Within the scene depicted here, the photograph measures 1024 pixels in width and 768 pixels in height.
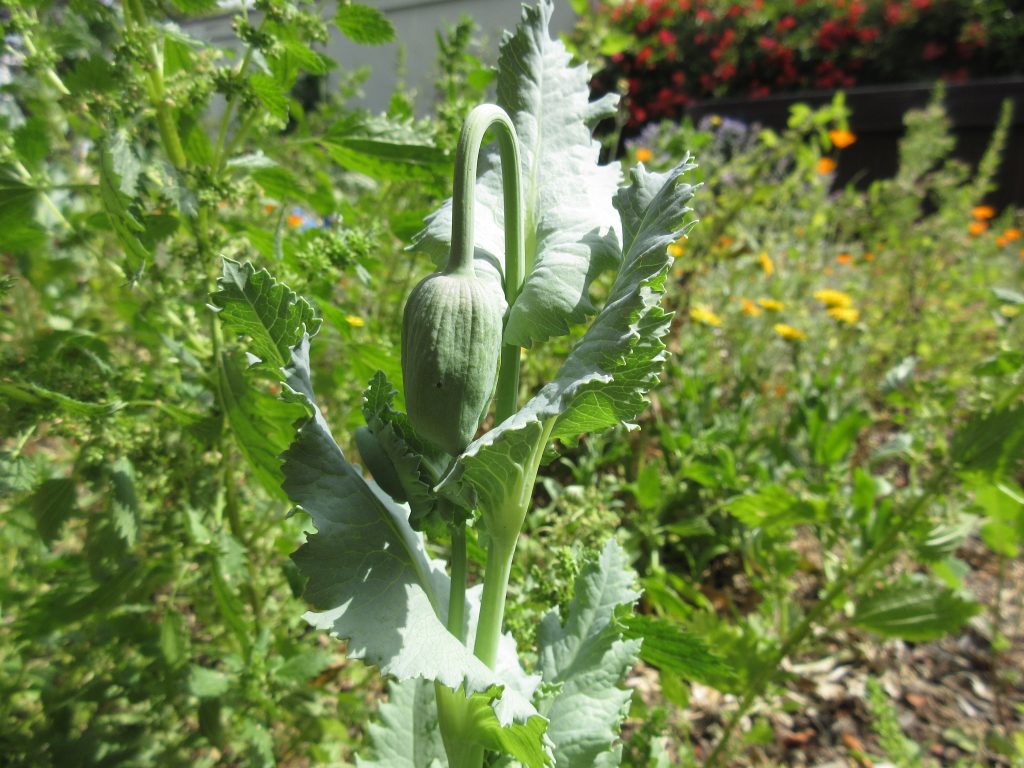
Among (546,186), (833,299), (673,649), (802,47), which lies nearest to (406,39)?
(802,47)

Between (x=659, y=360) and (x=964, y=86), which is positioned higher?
(x=964, y=86)

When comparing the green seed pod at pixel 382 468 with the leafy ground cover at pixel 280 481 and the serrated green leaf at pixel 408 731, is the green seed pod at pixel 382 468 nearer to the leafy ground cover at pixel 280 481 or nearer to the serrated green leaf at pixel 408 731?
the leafy ground cover at pixel 280 481

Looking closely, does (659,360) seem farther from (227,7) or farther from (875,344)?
(875,344)

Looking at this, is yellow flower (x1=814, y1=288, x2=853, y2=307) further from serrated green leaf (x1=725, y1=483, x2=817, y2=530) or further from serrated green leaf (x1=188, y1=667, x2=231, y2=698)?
serrated green leaf (x1=188, y1=667, x2=231, y2=698)

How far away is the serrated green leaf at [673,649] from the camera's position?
2.97 feet

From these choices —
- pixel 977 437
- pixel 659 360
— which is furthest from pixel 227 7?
pixel 977 437

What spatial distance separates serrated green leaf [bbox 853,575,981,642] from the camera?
5.26ft

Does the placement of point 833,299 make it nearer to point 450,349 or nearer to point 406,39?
point 450,349

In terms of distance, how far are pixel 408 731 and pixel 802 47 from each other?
30.8 feet

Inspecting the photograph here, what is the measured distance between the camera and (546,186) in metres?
0.72

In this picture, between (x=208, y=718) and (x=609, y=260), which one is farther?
(x=208, y=718)

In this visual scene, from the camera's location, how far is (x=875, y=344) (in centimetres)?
302

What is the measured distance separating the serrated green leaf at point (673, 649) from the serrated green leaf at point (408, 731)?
0.30m

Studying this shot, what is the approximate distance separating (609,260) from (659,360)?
0.13 metres
